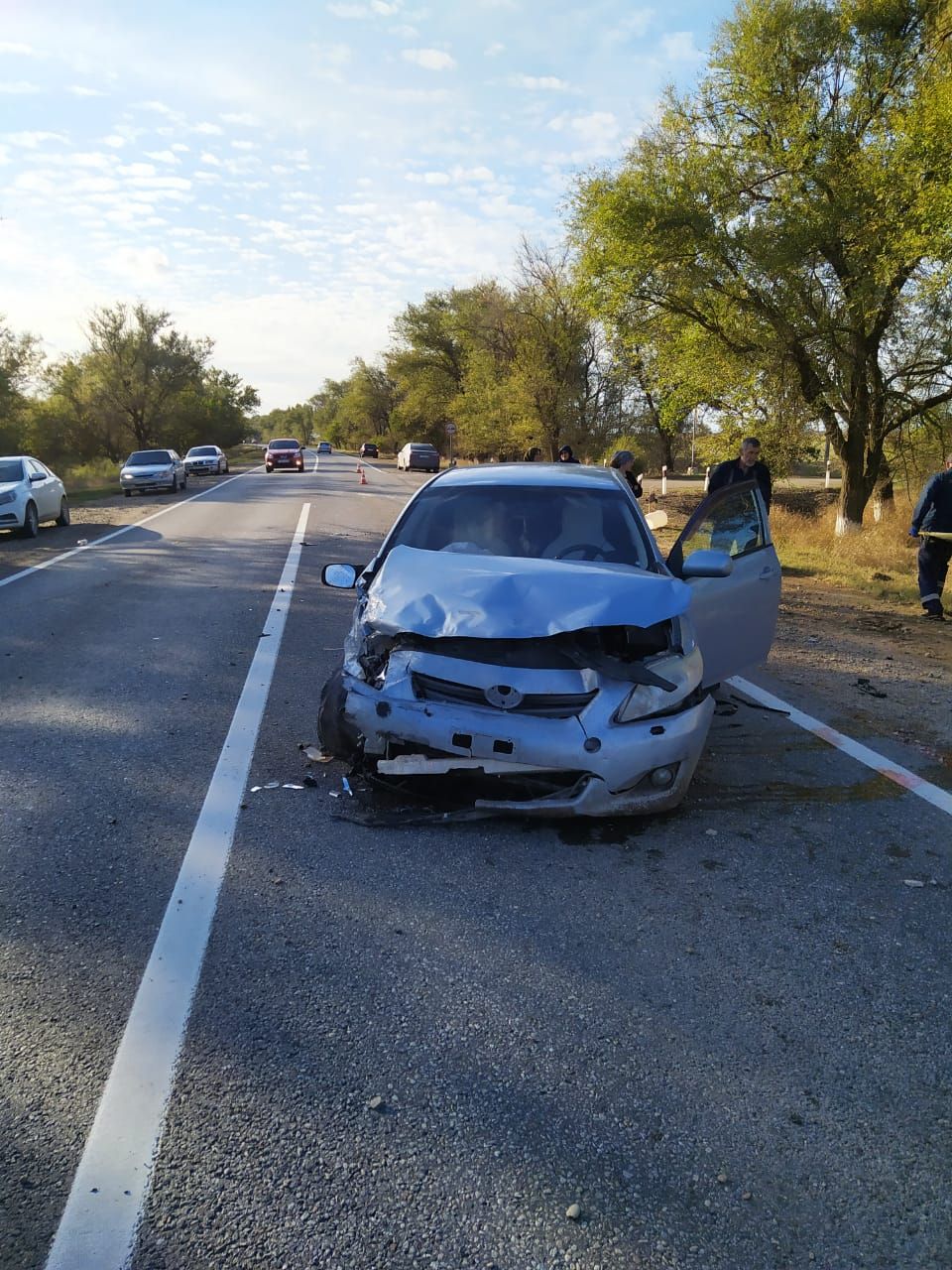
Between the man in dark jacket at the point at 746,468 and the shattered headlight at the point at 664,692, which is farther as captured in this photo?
the man in dark jacket at the point at 746,468

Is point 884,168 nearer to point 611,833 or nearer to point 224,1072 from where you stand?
point 611,833

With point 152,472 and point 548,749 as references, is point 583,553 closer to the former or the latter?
point 548,749

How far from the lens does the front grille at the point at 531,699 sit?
13.4 ft

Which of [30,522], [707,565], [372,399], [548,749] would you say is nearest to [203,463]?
[30,522]

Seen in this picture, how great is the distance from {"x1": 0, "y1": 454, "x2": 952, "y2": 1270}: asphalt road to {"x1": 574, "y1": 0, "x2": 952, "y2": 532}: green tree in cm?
1169

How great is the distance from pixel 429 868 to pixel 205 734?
2.32 m

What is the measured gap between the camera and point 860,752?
5.59m

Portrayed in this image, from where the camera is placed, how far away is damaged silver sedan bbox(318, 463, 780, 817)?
4.05 m

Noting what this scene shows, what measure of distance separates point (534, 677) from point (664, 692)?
0.61 metres

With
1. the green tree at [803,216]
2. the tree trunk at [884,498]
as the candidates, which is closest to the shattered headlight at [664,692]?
the green tree at [803,216]

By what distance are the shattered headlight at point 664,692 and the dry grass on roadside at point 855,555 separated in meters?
8.11

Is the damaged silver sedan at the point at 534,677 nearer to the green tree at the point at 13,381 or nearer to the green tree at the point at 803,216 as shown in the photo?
the green tree at the point at 803,216

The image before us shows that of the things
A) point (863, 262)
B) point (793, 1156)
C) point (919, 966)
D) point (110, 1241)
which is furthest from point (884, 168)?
point (110, 1241)

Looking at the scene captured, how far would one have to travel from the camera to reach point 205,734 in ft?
18.6
